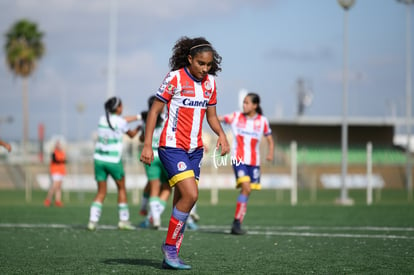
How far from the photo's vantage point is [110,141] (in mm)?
12586

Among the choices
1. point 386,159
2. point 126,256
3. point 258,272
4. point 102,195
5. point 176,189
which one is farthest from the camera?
point 386,159

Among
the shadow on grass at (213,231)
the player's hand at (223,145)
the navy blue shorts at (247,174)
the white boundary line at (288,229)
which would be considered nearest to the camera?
the player's hand at (223,145)

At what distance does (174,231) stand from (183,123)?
1122 mm

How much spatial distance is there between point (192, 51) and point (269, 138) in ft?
19.4

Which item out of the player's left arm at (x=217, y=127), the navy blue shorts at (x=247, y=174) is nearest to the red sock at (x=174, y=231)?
the player's left arm at (x=217, y=127)

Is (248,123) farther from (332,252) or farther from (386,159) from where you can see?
(386,159)

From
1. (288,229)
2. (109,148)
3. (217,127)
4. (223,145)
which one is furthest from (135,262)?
(288,229)

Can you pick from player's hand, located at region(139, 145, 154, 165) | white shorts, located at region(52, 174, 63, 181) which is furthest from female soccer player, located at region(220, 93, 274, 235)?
white shorts, located at region(52, 174, 63, 181)

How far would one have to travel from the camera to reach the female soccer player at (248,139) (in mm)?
12297

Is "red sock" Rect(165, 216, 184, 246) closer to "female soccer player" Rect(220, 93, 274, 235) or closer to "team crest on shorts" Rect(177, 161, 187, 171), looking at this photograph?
"team crest on shorts" Rect(177, 161, 187, 171)

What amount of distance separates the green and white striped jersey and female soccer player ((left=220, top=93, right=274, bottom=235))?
5.93 feet

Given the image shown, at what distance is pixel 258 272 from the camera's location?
23.4 ft

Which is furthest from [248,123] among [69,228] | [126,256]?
[126,256]

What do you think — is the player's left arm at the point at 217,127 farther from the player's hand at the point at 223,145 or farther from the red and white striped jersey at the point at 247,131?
the red and white striped jersey at the point at 247,131
